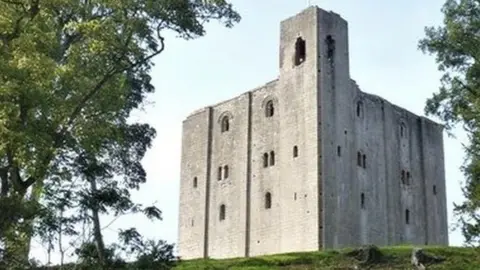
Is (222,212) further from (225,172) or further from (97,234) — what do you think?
(97,234)

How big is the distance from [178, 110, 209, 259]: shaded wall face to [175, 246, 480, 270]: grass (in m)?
15.5

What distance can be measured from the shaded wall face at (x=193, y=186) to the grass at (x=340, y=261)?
15530 millimetres

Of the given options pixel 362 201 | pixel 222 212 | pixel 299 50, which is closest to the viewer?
pixel 362 201

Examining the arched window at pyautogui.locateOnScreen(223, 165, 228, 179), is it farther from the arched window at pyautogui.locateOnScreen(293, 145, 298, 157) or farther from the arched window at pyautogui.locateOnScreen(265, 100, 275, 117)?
the arched window at pyautogui.locateOnScreen(293, 145, 298, 157)

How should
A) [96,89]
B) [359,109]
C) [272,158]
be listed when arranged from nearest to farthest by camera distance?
[96,89] → [272,158] → [359,109]

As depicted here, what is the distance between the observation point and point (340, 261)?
29.8m

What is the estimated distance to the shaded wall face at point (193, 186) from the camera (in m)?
48.3

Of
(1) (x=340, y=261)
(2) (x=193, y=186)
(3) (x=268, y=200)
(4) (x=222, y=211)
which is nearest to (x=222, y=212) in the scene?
(4) (x=222, y=211)

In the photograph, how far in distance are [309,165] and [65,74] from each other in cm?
2409

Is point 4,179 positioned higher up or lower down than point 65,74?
lower down

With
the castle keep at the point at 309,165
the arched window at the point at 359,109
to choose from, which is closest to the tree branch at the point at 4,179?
the castle keep at the point at 309,165

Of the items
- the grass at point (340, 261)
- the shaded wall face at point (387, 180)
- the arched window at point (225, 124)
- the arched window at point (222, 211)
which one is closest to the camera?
the grass at point (340, 261)

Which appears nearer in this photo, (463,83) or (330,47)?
(463,83)

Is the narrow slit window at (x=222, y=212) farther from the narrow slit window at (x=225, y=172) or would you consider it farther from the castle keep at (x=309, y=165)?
the narrow slit window at (x=225, y=172)
